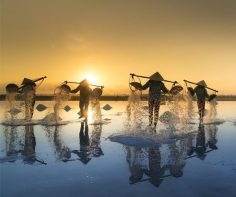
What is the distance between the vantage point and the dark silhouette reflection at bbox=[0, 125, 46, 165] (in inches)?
386

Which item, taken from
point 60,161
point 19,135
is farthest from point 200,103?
point 60,161

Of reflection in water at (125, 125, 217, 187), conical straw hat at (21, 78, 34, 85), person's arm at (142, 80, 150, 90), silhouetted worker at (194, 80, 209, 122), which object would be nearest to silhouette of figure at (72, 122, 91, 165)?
reflection in water at (125, 125, 217, 187)

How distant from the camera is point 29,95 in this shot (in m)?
21.6

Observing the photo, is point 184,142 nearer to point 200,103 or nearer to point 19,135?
point 19,135

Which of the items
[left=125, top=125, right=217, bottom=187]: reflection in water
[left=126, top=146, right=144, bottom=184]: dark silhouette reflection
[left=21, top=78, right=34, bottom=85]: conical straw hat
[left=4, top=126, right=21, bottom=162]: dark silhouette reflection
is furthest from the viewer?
[left=21, top=78, right=34, bottom=85]: conical straw hat

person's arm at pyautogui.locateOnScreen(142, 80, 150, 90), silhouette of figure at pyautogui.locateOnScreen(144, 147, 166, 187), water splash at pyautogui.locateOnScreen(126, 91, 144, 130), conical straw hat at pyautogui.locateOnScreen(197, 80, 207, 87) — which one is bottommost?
silhouette of figure at pyautogui.locateOnScreen(144, 147, 166, 187)

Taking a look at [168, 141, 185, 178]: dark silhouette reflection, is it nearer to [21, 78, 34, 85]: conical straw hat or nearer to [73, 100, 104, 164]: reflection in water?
[73, 100, 104, 164]: reflection in water

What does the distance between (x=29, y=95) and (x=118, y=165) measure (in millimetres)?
13547

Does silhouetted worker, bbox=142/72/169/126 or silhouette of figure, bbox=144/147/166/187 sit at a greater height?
silhouetted worker, bbox=142/72/169/126

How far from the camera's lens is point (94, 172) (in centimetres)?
844

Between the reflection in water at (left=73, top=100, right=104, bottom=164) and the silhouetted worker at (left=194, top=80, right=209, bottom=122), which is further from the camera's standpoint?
the silhouetted worker at (left=194, top=80, right=209, bottom=122)

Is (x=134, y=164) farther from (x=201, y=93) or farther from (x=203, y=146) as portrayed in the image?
(x=201, y=93)

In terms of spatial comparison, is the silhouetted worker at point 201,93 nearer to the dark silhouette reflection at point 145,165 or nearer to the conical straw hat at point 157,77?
the conical straw hat at point 157,77

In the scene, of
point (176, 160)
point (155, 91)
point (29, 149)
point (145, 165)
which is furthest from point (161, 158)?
point (155, 91)
